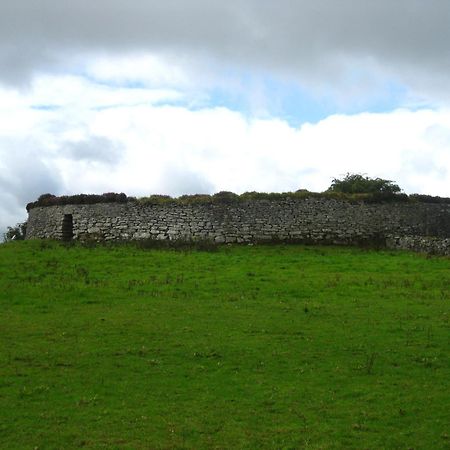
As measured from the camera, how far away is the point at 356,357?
15.3 m

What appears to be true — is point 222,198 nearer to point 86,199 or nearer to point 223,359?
point 86,199

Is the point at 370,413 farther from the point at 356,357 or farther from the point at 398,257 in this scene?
the point at 398,257

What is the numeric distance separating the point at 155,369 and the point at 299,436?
4.38 meters

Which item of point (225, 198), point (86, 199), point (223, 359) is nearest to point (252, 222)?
point (225, 198)

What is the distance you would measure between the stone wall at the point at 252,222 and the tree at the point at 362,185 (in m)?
2.84

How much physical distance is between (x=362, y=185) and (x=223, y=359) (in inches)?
1225

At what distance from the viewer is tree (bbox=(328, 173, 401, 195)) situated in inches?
1666

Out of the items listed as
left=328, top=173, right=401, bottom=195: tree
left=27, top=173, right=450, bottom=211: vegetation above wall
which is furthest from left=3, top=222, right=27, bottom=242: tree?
left=328, top=173, right=401, bottom=195: tree

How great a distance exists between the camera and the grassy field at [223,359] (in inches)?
445

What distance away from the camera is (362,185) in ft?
145

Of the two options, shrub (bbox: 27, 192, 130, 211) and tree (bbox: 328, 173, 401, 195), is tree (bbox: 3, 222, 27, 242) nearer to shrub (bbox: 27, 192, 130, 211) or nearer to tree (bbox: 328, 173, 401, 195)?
shrub (bbox: 27, 192, 130, 211)

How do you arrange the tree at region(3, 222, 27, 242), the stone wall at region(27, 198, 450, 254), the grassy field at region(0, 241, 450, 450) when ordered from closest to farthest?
the grassy field at region(0, 241, 450, 450)
the stone wall at region(27, 198, 450, 254)
the tree at region(3, 222, 27, 242)

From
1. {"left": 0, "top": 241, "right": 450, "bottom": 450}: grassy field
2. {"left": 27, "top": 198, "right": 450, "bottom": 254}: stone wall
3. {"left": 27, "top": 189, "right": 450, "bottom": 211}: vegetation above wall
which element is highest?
{"left": 27, "top": 189, "right": 450, "bottom": 211}: vegetation above wall

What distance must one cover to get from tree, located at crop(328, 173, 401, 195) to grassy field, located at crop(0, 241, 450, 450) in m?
15.7
